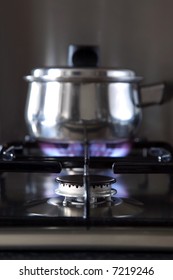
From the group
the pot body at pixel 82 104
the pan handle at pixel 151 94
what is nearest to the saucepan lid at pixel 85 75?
the pot body at pixel 82 104

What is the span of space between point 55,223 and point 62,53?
551mm

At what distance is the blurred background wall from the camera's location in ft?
3.28

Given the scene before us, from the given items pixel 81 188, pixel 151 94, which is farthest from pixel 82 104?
pixel 81 188

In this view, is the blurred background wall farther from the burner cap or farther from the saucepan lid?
the burner cap

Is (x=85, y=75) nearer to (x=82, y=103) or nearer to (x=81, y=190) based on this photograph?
(x=82, y=103)

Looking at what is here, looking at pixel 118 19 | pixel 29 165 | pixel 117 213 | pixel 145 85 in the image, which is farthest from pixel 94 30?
pixel 117 213

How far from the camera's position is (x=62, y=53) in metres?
1.01

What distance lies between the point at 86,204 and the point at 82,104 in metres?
0.31

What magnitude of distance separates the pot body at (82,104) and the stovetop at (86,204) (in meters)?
0.04

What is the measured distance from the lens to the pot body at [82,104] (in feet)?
2.77

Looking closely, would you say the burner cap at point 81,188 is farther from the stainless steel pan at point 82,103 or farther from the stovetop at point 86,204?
the stainless steel pan at point 82,103

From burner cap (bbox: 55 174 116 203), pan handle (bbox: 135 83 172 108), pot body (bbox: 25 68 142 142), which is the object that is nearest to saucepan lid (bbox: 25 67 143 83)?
pot body (bbox: 25 68 142 142)

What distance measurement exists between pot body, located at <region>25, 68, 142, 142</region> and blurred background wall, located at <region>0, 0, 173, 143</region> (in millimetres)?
156

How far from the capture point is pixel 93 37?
39.6 inches
